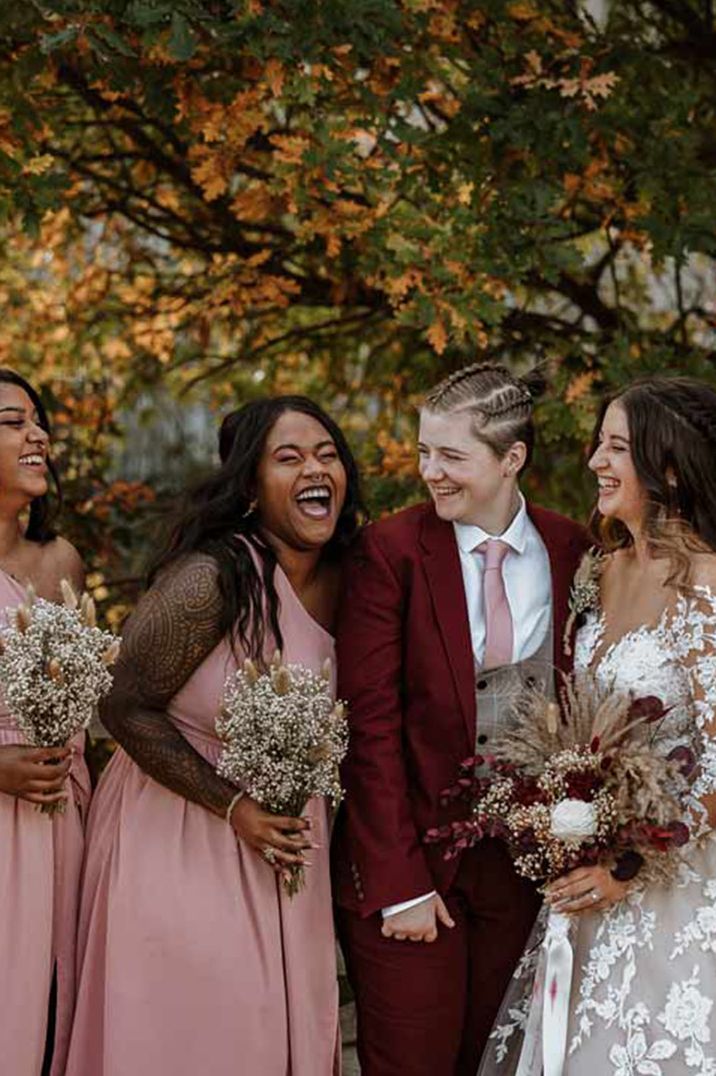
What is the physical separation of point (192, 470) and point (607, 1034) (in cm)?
533

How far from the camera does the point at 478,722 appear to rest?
141 inches

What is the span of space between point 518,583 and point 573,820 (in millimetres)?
778

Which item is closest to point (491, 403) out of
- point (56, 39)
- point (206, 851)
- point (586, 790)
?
point (586, 790)

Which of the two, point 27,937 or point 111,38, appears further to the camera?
point 111,38

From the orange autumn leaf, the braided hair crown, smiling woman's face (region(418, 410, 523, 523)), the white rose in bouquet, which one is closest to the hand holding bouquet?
the white rose in bouquet

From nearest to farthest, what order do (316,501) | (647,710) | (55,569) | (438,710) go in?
(647,710) → (438,710) → (316,501) → (55,569)

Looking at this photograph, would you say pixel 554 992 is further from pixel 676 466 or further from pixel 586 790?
pixel 676 466

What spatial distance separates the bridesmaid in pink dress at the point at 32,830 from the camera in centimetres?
342

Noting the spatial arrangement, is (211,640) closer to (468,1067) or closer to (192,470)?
(468,1067)

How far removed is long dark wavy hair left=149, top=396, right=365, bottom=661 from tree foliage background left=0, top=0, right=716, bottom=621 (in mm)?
1159

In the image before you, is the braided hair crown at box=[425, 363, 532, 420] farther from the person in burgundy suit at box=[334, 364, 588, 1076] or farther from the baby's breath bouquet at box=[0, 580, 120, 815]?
the baby's breath bouquet at box=[0, 580, 120, 815]

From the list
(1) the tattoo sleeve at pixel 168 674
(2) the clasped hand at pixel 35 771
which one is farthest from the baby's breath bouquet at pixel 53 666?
(1) the tattoo sleeve at pixel 168 674

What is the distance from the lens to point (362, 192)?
5.45m

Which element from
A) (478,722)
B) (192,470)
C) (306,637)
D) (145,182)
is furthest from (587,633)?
(192,470)
